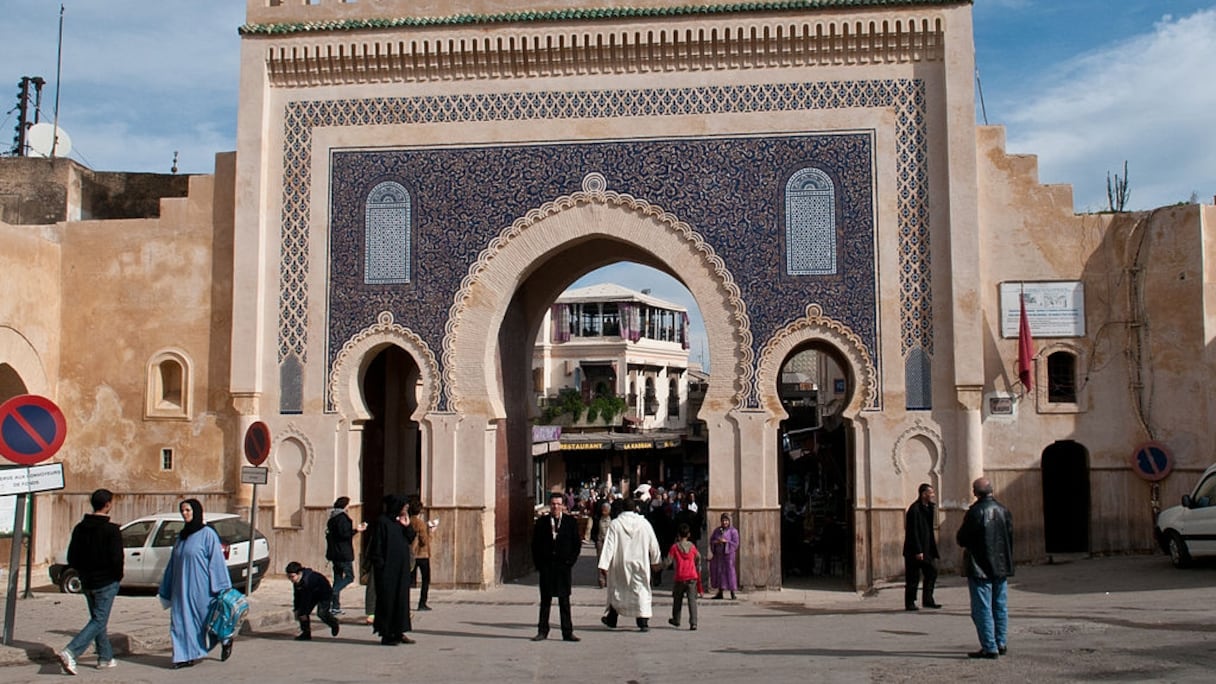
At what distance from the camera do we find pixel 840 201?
14562 millimetres

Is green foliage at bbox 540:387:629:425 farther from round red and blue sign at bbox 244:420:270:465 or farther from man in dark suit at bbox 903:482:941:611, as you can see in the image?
man in dark suit at bbox 903:482:941:611

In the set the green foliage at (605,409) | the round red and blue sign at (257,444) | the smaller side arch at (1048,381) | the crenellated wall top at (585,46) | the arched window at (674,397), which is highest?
the crenellated wall top at (585,46)

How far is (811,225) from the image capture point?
14.6 meters

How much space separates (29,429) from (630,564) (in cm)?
495

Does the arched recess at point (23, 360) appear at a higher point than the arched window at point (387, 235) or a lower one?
lower

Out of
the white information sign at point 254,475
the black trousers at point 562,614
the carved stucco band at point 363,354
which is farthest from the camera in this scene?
the carved stucco band at point 363,354

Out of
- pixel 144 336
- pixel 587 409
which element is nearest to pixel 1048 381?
pixel 144 336

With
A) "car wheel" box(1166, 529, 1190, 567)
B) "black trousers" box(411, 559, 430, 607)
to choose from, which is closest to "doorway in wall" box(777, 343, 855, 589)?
"car wheel" box(1166, 529, 1190, 567)

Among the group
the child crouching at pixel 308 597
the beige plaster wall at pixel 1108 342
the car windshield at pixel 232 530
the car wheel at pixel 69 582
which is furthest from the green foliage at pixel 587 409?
the child crouching at pixel 308 597

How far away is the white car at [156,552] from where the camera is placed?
13523 millimetres

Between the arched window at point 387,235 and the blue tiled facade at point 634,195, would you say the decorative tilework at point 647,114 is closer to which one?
the blue tiled facade at point 634,195

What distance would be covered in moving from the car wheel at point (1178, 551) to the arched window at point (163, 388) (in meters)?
12.0

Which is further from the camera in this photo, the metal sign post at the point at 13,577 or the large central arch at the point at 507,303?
the large central arch at the point at 507,303

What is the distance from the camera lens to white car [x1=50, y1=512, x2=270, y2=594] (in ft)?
44.4
